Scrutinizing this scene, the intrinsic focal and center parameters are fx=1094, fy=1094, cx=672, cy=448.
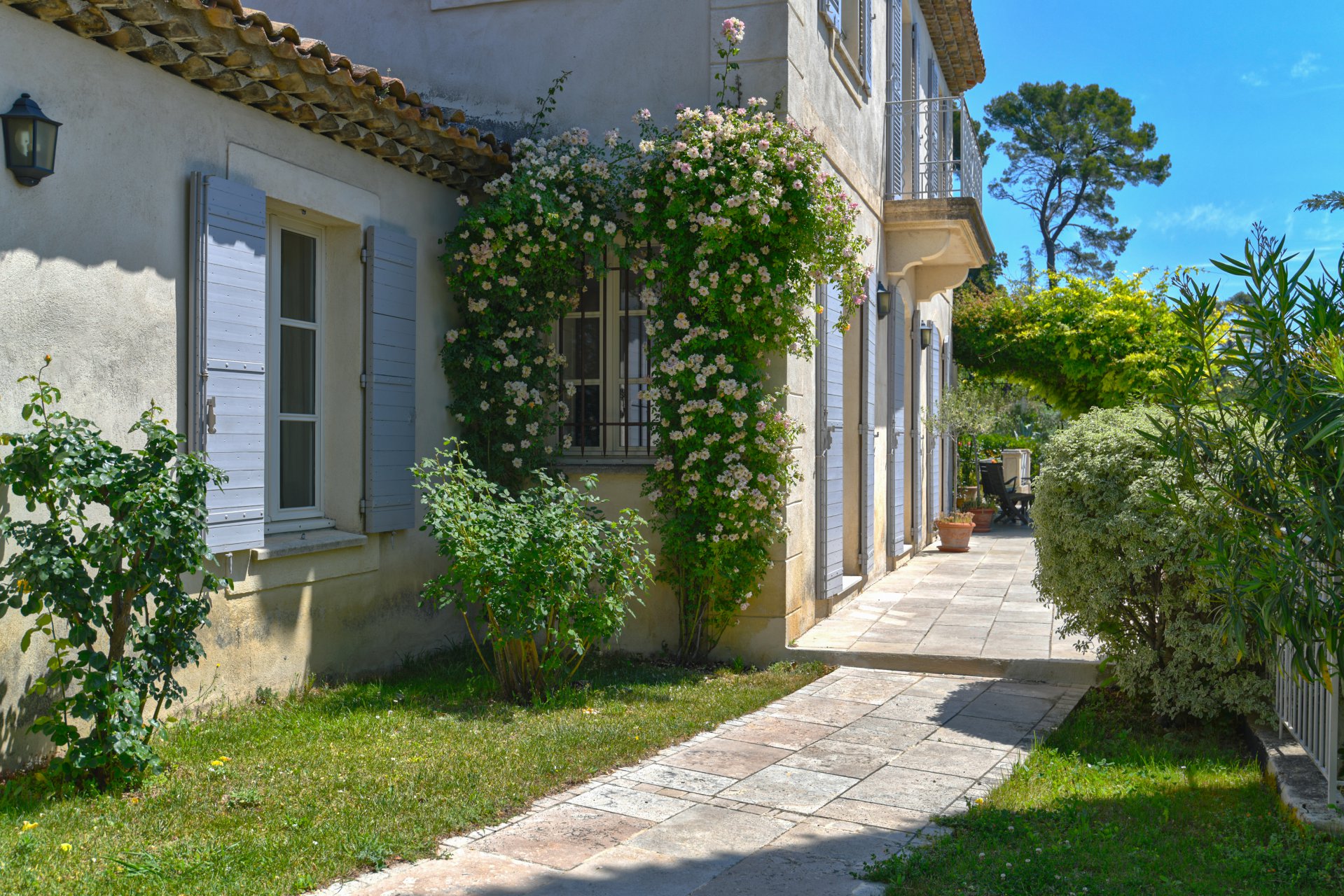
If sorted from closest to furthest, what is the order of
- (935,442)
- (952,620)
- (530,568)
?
(530,568) < (952,620) < (935,442)

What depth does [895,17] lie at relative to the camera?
1136cm

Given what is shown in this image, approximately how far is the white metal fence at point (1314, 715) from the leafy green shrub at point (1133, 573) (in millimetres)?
249

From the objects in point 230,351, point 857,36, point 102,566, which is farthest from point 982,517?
point 102,566

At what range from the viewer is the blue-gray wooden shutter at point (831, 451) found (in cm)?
812

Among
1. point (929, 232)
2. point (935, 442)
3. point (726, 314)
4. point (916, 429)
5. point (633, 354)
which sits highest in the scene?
point (929, 232)

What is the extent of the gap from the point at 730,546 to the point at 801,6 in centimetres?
377

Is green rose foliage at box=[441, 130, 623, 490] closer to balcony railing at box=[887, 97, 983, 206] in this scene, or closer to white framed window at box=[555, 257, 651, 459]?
white framed window at box=[555, 257, 651, 459]

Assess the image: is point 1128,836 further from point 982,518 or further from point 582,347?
point 982,518

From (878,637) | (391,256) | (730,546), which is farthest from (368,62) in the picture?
(878,637)

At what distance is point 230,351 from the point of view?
5238 millimetres

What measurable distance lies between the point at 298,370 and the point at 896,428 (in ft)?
22.3

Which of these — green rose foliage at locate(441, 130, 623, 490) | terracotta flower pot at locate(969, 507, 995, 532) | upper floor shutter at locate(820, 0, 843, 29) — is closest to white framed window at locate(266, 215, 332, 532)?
green rose foliage at locate(441, 130, 623, 490)

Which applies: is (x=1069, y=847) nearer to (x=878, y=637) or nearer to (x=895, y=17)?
(x=878, y=637)

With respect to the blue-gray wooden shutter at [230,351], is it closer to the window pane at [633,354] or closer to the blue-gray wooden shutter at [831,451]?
the window pane at [633,354]
